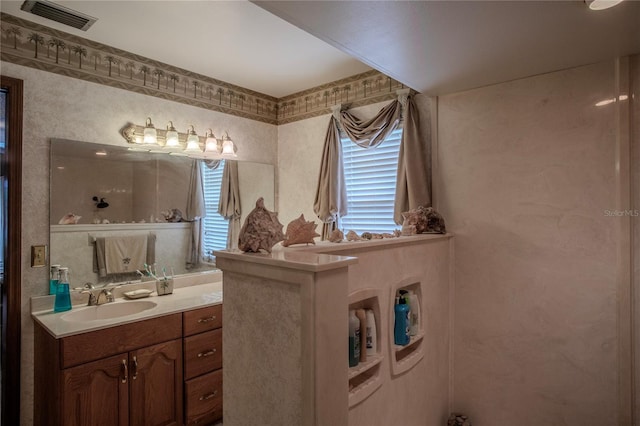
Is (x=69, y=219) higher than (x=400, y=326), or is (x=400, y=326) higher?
(x=69, y=219)

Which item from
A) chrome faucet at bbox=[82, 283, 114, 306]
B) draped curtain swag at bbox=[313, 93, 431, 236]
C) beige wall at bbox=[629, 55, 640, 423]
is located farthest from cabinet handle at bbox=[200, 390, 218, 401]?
beige wall at bbox=[629, 55, 640, 423]

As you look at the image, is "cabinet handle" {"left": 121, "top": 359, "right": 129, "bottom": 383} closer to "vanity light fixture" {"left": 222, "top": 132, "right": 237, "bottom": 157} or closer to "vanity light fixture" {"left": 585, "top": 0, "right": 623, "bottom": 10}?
"vanity light fixture" {"left": 222, "top": 132, "right": 237, "bottom": 157}

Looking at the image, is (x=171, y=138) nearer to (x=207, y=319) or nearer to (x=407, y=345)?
(x=207, y=319)

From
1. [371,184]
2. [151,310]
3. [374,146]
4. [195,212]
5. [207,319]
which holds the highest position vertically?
[374,146]

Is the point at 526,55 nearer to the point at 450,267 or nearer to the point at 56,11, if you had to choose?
the point at 450,267

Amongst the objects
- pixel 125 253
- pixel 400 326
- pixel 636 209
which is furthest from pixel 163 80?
pixel 636 209

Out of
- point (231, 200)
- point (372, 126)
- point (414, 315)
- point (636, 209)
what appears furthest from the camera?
point (231, 200)

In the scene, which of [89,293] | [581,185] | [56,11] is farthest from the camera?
[89,293]

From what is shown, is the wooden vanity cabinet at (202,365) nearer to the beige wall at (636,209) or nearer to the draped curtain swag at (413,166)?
the draped curtain swag at (413,166)

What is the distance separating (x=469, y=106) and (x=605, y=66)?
2.12 feet

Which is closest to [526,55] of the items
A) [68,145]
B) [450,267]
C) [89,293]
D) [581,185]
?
[581,185]

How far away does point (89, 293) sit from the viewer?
2170mm

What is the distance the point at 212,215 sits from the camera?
114 inches

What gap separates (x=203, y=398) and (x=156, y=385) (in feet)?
1.16
